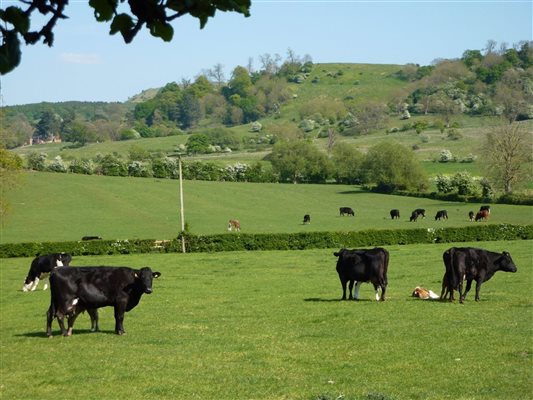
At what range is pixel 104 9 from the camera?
3.93m

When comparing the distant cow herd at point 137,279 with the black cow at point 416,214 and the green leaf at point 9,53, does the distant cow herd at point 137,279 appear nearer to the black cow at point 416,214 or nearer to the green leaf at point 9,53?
the green leaf at point 9,53

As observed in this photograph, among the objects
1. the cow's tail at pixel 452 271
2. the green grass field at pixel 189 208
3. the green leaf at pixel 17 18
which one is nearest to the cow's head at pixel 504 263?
the cow's tail at pixel 452 271

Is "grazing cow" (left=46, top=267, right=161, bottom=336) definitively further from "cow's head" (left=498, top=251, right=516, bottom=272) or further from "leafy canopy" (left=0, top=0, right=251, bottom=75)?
"leafy canopy" (left=0, top=0, right=251, bottom=75)

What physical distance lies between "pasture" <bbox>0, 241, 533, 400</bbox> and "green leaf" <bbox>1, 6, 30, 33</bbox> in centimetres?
839

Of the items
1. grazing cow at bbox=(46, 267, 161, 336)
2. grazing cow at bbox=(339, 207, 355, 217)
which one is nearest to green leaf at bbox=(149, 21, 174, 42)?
grazing cow at bbox=(46, 267, 161, 336)

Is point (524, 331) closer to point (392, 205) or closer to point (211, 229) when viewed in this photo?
point (211, 229)

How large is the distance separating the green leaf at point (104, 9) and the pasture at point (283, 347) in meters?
8.23

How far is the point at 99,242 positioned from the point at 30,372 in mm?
35346

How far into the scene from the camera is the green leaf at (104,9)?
3.91m

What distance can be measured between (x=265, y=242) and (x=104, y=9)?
4750 cm

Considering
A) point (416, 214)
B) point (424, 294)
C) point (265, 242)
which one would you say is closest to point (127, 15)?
point (424, 294)

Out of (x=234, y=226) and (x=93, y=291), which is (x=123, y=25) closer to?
(x=93, y=291)

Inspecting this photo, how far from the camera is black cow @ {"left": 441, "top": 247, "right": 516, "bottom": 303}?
23.7 m

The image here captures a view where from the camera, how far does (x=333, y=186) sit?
108 m
